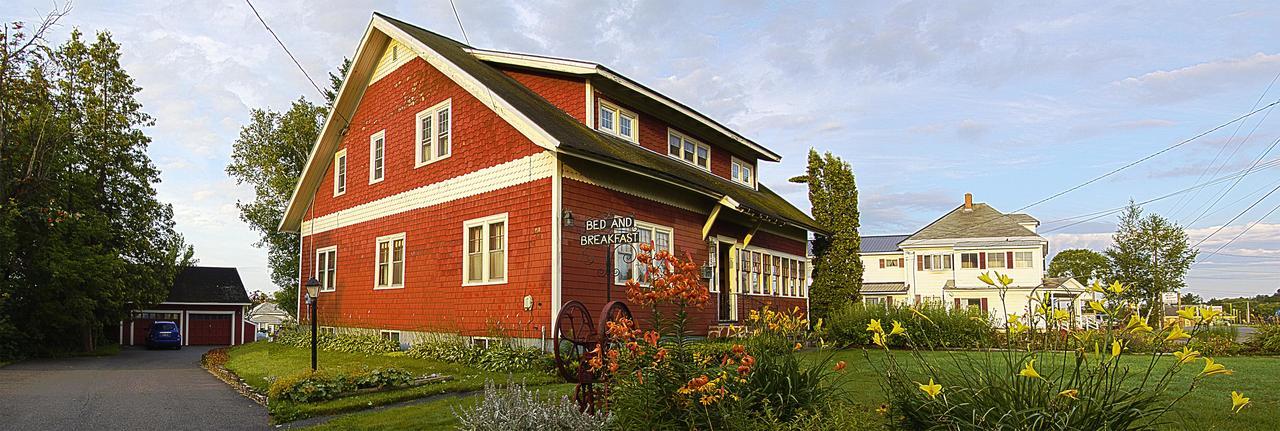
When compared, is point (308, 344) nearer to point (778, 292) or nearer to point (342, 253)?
point (342, 253)

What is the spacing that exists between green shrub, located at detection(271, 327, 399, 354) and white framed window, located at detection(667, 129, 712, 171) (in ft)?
27.0

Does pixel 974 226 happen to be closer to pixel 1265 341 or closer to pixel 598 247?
pixel 1265 341

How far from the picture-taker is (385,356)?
702 inches

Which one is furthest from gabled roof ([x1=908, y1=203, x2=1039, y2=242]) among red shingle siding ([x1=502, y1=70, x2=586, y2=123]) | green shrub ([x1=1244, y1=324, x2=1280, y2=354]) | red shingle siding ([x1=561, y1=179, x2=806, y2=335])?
red shingle siding ([x1=502, y1=70, x2=586, y2=123])

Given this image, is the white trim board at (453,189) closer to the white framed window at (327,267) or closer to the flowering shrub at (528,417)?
the white framed window at (327,267)

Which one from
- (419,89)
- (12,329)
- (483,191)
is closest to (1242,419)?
(483,191)

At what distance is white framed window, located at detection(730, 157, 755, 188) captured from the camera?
81.7 feet

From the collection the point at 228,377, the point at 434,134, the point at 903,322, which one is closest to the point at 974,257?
the point at 903,322

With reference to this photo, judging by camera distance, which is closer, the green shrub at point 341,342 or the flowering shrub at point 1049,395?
the flowering shrub at point 1049,395

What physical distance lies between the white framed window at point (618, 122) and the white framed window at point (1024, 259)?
3371 cm

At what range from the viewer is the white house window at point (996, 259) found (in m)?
46.1

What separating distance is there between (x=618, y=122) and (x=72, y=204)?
22702 millimetres

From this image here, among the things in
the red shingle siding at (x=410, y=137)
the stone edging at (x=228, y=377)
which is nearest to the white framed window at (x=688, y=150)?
the red shingle siding at (x=410, y=137)

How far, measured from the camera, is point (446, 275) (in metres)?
17.8
